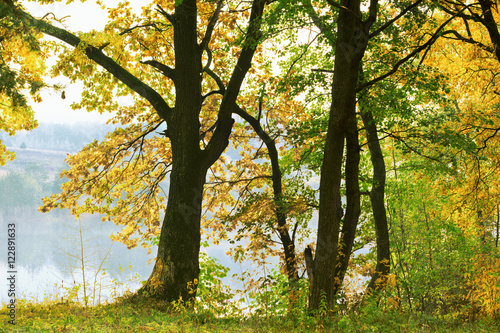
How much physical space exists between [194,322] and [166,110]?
5.03 m

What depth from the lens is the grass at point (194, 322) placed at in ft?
16.8

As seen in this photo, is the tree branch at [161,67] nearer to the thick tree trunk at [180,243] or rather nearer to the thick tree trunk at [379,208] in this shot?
the thick tree trunk at [180,243]

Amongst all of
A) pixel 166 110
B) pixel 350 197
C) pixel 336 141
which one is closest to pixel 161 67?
pixel 166 110

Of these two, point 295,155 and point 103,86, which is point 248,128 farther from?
point 103,86


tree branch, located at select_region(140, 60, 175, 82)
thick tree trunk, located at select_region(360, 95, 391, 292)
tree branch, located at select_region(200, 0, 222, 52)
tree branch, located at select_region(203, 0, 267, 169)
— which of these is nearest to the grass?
thick tree trunk, located at select_region(360, 95, 391, 292)

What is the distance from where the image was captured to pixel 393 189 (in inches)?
472

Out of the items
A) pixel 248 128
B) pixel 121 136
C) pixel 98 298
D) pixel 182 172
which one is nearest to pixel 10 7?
pixel 182 172

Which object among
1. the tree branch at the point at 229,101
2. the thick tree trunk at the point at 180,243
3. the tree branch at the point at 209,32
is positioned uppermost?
the tree branch at the point at 209,32

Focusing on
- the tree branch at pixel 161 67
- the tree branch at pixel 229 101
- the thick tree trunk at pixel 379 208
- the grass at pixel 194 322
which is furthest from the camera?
the thick tree trunk at pixel 379 208

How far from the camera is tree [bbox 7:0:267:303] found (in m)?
8.09

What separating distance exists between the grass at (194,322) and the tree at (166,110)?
1.01 meters

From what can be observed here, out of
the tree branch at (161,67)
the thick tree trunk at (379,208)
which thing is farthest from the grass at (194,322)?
the tree branch at (161,67)

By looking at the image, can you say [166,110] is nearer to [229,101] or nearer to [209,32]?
[229,101]

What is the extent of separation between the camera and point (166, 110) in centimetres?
925
